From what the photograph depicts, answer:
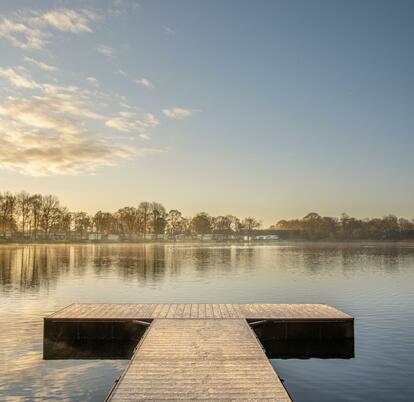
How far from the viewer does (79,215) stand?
646 ft

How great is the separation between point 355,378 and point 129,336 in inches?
377

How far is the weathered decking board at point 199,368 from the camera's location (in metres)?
11.2

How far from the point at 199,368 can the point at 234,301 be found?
1841 centimetres

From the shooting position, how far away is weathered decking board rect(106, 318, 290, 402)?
11203mm

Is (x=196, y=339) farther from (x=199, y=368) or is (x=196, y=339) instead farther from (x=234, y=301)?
(x=234, y=301)

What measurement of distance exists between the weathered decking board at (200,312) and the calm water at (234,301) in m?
1.70

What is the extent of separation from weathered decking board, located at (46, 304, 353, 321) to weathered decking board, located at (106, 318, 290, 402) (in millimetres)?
2598

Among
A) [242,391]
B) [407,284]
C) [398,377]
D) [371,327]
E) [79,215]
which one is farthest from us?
[79,215]

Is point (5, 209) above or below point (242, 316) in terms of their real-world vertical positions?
above

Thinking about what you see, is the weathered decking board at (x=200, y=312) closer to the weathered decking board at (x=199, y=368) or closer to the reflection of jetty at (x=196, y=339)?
the reflection of jetty at (x=196, y=339)

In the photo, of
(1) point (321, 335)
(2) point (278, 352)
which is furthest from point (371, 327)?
(2) point (278, 352)

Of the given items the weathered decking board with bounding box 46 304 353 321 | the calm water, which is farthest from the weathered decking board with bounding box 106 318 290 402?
the weathered decking board with bounding box 46 304 353 321

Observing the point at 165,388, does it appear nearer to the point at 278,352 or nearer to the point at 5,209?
the point at 278,352

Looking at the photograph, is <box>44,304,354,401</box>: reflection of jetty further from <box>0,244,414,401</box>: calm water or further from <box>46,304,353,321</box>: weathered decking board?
<box>0,244,414,401</box>: calm water
